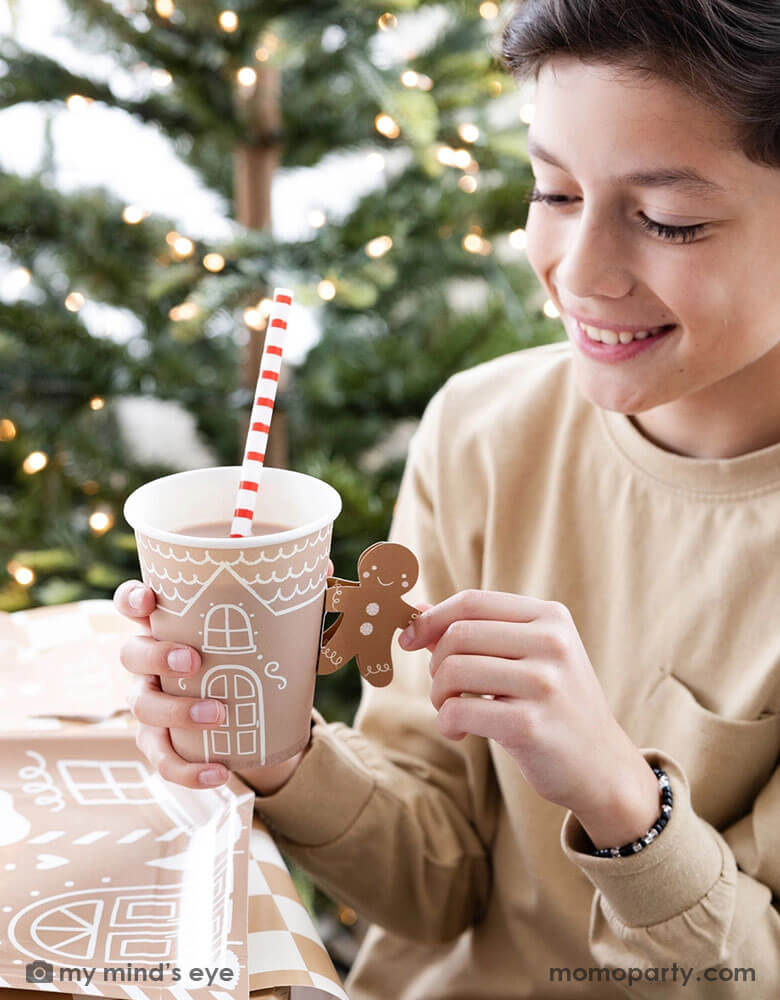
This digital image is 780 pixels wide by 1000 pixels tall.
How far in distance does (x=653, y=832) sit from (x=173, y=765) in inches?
14.3

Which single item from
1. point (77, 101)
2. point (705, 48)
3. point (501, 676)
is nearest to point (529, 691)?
point (501, 676)

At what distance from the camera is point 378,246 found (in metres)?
1.58

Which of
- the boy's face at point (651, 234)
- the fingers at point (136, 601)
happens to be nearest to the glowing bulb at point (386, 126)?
the boy's face at point (651, 234)

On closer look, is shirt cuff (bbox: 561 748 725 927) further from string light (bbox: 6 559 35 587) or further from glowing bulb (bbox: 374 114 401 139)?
glowing bulb (bbox: 374 114 401 139)

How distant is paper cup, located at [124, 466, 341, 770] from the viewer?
2.01ft

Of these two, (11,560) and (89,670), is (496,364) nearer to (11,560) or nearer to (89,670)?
(89,670)

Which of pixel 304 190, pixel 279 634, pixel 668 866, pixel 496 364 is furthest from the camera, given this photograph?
pixel 304 190

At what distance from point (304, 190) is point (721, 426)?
168 centimetres

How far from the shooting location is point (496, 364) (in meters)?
1.15

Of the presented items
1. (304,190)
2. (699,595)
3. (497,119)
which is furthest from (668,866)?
(497,119)

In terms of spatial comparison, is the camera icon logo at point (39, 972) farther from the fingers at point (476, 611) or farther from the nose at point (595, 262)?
the nose at point (595, 262)

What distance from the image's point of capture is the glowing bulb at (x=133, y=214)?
1.62 metres

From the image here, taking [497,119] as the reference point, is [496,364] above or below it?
below

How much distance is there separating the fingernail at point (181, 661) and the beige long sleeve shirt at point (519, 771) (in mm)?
257
